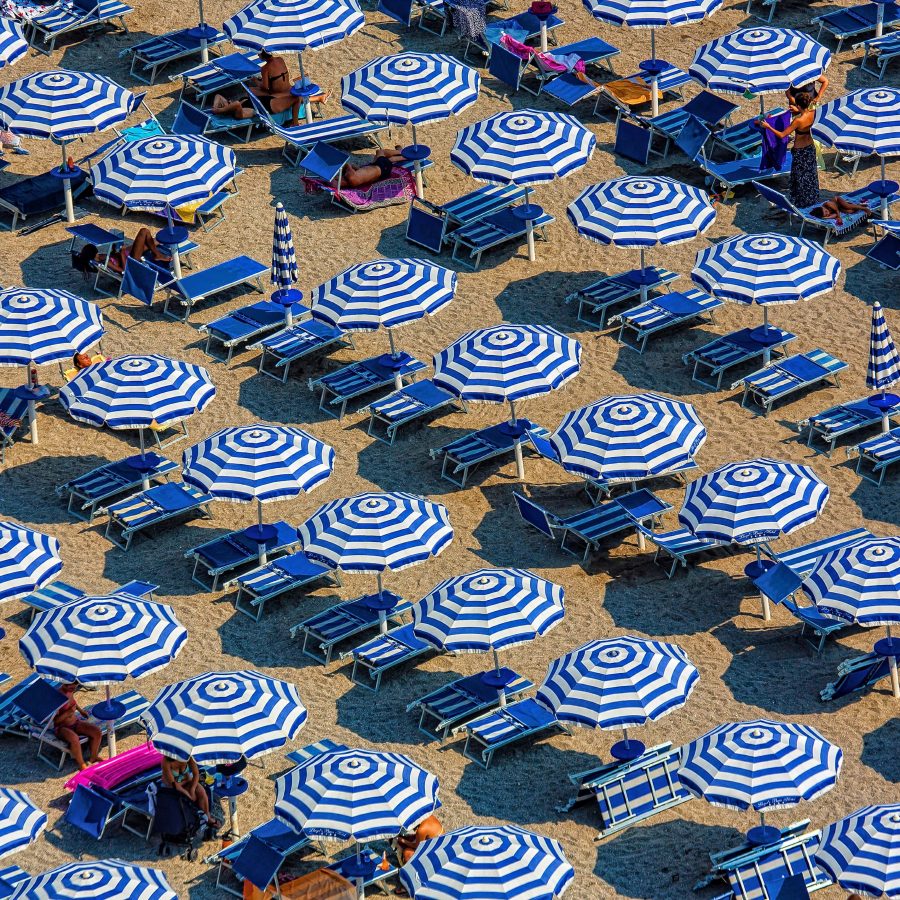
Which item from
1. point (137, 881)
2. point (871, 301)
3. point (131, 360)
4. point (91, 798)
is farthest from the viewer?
point (871, 301)

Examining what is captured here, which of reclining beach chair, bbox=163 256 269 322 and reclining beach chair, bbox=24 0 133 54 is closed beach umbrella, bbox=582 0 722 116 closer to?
reclining beach chair, bbox=163 256 269 322

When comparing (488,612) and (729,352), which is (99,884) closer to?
(488,612)

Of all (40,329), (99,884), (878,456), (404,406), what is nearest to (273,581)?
(404,406)

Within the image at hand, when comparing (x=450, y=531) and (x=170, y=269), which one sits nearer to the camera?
(x=450, y=531)

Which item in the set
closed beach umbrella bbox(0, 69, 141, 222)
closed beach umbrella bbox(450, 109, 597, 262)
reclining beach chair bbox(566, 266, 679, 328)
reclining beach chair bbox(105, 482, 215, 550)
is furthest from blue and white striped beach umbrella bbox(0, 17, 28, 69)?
reclining beach chair bbox(105, 482, 215, 550)

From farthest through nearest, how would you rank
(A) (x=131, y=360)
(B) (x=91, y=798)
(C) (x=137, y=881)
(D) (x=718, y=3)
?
(D) (x=718, y=3) → (A) (x=131, y=360) → (B) (x=91, y=798) → (C) (x=137, y=881)

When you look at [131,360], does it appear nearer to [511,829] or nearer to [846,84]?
[511,829]

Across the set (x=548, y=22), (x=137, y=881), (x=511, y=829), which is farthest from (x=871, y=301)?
(x=137, y=881)
